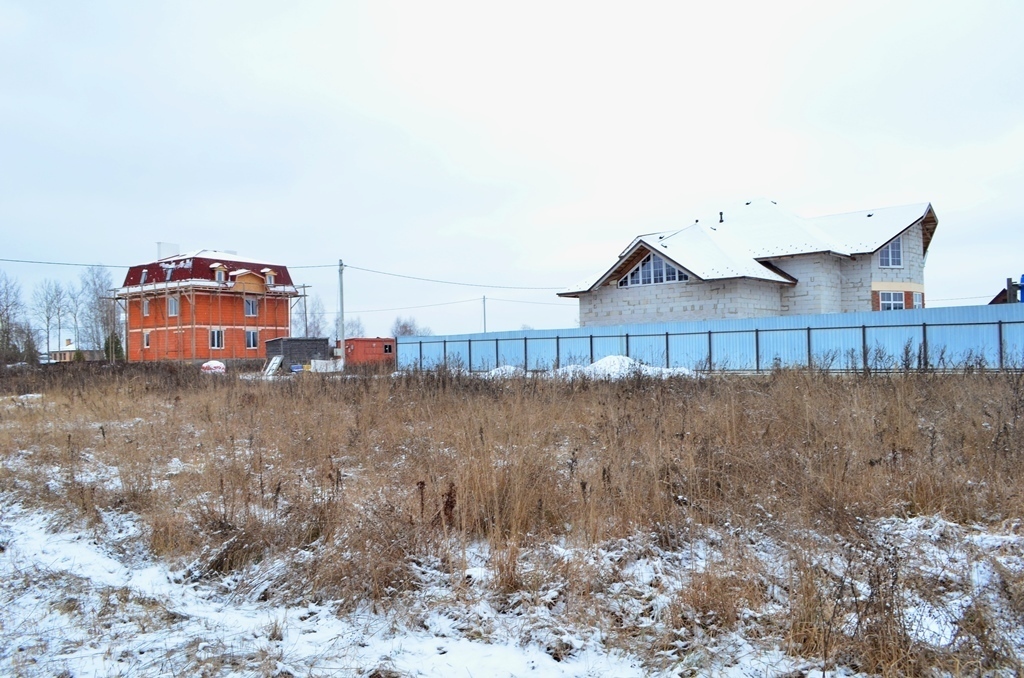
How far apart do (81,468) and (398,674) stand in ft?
18.5

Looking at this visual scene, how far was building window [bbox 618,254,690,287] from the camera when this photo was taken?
30.2 meters

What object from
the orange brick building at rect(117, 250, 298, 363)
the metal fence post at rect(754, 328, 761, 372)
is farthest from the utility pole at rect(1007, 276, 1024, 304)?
the orange brick building at rect(117, 250, 298, 363)

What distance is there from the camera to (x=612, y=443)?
673cm

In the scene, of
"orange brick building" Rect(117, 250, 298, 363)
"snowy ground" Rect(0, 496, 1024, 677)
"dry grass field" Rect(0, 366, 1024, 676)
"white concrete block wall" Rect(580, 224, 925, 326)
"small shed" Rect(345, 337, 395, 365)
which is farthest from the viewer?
"orange brick building" Rect(117, 250, 298, 363)

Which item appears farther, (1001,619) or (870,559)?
(870,559)

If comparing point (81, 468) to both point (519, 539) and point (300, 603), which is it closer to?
point (300, 603)

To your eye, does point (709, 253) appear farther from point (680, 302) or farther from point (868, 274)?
point (868, 274)

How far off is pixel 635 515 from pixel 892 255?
32.5 metres

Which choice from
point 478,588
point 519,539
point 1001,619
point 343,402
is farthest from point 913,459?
point 343,402

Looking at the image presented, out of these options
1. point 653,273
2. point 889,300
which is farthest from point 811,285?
point 653,273

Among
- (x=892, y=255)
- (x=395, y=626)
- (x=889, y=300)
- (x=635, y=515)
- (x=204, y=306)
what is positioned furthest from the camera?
(x=204, y=306)

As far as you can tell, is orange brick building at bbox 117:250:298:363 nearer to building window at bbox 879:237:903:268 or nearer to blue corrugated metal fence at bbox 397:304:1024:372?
blue corrugated metal fence at bbox 397:304:1024:372

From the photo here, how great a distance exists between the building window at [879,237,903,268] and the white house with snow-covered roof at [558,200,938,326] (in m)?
0.05

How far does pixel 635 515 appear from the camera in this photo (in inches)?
197
